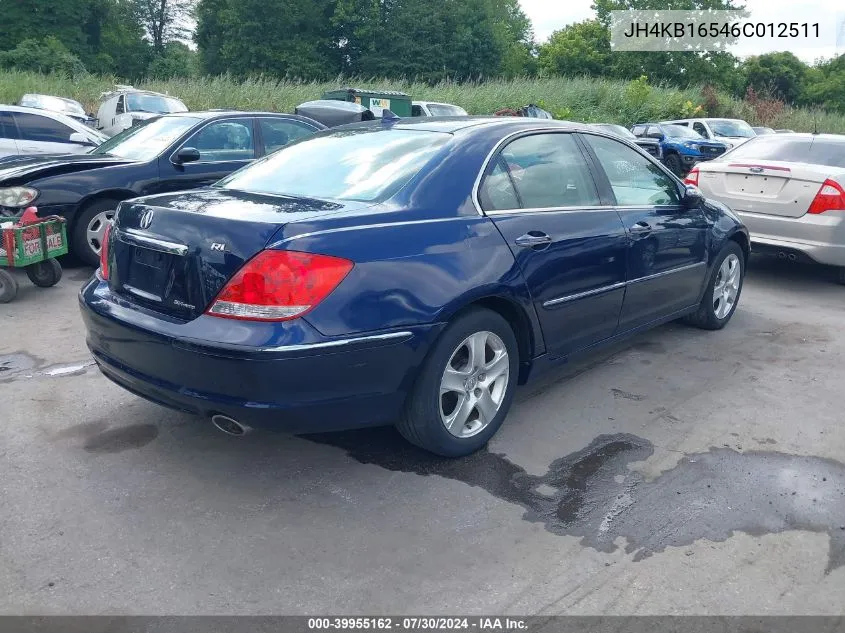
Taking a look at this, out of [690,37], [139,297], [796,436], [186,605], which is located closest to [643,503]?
[796,436]

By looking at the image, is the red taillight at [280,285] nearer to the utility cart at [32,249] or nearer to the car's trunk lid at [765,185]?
the utility cart at [32,249]

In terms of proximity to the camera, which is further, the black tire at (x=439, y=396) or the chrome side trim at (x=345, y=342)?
the black tire at (x=439, y=396)

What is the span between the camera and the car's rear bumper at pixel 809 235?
7.06m

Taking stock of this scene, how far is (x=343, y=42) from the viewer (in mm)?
53125

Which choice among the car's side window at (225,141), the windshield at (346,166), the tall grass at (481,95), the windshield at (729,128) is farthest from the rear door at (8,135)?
the windshield at (729,128)

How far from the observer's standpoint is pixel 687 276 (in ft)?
17.1

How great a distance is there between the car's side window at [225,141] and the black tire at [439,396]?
5.25 metres

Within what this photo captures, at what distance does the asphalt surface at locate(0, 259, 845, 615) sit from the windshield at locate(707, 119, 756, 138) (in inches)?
759

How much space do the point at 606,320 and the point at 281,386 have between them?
2.19 m

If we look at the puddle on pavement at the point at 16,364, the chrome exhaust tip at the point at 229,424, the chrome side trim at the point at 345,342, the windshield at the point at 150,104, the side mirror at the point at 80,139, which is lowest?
the puddle on pavement at the point at 16,364

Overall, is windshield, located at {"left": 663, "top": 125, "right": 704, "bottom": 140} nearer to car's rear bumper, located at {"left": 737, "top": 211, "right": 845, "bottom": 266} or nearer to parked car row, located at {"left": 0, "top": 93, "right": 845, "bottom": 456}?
car's rear bumper, located at {"left": 737, "top": 211, "right": 845, "bottom": 266}

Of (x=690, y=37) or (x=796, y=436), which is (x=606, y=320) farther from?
(x=690, y=37)

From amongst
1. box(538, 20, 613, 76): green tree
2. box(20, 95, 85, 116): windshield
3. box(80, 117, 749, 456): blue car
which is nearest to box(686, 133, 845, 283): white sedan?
box(80, 117, 749, 456): blue car

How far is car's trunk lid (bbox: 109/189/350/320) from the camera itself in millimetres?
3053
